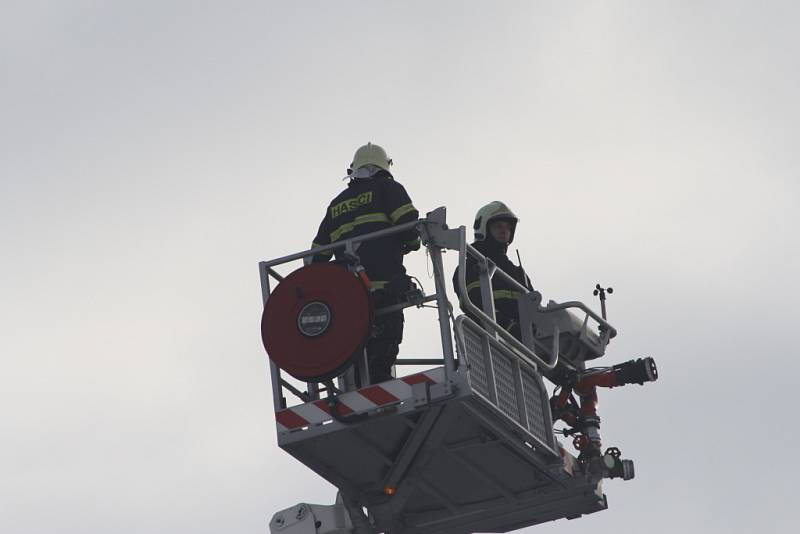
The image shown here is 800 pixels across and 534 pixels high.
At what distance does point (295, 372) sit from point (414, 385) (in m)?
1.00

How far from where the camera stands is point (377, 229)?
15.0 meters

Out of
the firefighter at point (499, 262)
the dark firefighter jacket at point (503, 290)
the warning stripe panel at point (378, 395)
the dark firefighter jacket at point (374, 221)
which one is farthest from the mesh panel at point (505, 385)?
the firefighter at point (499, 262)

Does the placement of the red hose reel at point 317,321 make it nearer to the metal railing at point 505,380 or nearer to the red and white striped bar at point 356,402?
the red and white striped bar at point 356,402

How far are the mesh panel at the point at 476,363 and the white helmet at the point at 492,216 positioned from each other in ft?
10.1

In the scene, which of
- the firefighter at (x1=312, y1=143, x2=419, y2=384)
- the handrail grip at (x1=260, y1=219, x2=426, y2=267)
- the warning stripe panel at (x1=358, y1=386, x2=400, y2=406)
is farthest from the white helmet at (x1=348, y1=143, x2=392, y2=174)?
the warning stripe panel at (x1=358, y1=386, x2=400, y2=406)

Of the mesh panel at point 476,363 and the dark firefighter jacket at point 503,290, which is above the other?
the dark firefighter jacket at point 503,290

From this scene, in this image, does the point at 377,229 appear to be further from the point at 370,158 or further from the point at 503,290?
the point at 503,290

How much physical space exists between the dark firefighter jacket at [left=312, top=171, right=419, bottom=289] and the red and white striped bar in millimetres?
1011

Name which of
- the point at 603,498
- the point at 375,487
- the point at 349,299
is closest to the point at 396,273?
the point at 349,299

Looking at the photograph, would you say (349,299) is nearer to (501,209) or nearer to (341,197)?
(341,197)

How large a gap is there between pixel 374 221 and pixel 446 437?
6.52 ft

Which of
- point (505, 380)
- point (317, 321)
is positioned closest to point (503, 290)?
point (505, 380)

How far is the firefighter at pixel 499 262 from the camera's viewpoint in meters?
16.4

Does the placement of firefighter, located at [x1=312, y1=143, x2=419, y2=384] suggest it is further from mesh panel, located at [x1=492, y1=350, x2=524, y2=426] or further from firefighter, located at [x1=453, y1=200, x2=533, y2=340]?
firefighter, located at [x1=453, y1=200, x2=533, y2=340]
